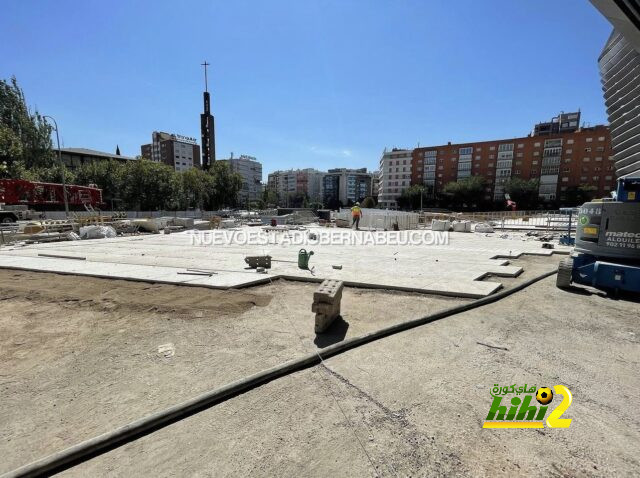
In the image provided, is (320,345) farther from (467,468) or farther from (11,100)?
(11,100)

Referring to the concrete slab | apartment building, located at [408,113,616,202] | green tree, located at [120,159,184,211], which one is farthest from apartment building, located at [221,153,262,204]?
the concrete slab

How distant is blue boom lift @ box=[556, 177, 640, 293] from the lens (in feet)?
18.0

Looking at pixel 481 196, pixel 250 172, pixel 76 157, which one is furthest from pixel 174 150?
pixel 481 196

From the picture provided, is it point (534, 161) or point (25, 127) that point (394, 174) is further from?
point (25, 127)

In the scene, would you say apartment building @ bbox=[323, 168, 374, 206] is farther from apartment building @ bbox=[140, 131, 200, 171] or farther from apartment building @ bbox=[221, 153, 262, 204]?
apartment building @ bbox=[140, 131, 200, 171]

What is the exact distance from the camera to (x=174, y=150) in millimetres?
118562

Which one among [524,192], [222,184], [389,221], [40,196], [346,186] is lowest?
[389,221]

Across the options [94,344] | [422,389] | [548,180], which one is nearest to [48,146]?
[94,344]

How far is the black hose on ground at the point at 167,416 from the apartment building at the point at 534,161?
91434mm

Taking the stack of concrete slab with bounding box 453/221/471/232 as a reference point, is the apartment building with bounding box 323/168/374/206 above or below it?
above

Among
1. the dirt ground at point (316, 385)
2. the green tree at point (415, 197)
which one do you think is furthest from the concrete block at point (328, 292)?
the green tree at point (415, 197)

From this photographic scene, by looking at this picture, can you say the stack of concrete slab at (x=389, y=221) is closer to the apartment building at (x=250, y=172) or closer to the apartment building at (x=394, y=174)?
the apartment building at (x=394, y=174)

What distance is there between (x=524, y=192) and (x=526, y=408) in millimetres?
86037

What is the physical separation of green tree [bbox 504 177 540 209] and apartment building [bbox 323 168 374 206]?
7514 cm
